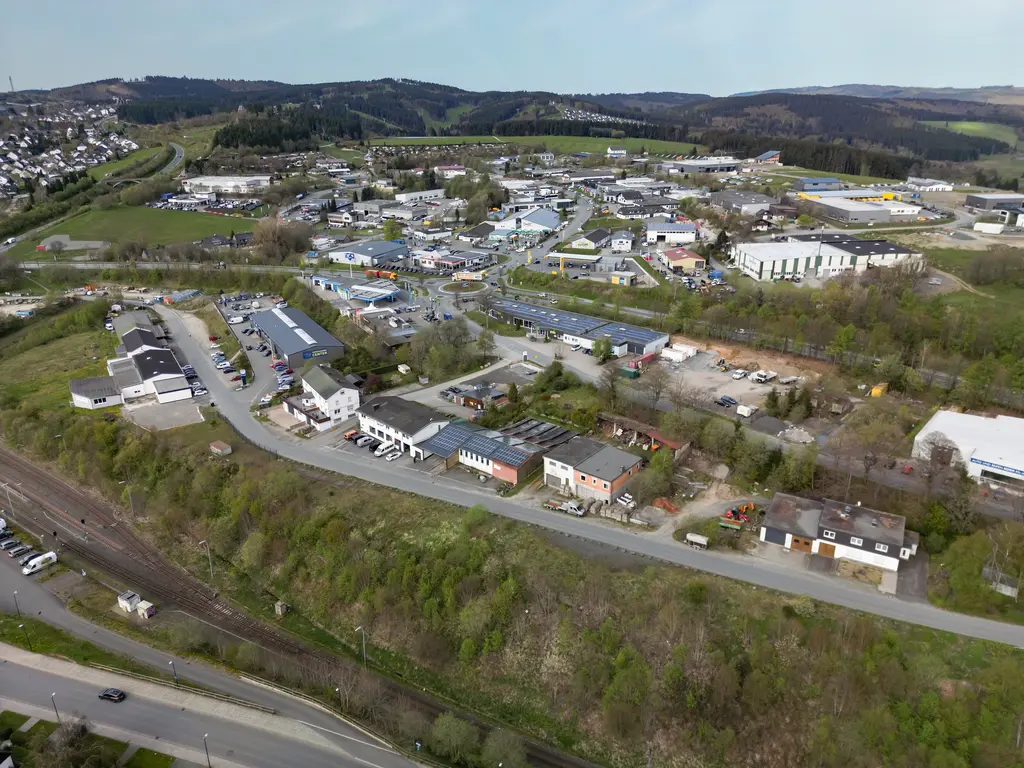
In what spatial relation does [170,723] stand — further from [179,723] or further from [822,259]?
[822,259]

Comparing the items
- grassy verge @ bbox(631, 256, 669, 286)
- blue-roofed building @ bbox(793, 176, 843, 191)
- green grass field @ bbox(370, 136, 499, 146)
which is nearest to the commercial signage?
grassy verge @ bbox(631, 256, 669, 286)

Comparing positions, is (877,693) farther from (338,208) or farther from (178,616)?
(338,208)

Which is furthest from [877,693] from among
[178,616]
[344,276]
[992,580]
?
[344,276]

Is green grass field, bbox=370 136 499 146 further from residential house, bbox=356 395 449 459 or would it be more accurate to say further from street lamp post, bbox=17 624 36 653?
street lamp post, bbox=17 624 36 653

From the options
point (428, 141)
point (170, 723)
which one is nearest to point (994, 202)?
point (170, 723)

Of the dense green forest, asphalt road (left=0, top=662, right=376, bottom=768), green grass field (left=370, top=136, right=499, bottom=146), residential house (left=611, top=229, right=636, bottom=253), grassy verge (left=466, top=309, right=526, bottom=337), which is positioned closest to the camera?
the dense green forest
